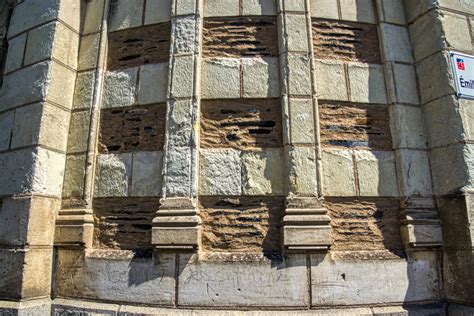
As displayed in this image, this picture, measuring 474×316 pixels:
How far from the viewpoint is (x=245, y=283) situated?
3799mm

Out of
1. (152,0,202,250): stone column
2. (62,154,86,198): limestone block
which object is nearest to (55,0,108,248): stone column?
(62,154,86,198): limestone block

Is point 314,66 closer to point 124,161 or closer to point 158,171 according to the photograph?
point 158,171

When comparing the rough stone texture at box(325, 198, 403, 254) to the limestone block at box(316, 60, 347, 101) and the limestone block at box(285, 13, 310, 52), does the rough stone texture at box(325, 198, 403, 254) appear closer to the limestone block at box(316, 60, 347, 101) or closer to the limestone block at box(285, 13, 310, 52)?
the limestone block at box(316, 60, 347, 101)

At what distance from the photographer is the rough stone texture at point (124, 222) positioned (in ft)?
13.7

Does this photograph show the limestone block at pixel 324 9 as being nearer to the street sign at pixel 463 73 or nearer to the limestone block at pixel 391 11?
the limestone block at pixel 391 11

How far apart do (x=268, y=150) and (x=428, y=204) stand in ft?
6.70

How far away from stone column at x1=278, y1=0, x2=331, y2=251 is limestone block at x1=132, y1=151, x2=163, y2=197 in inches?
62.0

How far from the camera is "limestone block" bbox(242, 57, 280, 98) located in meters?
4.36

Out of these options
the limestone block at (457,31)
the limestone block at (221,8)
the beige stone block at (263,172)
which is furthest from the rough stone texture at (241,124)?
the limestone block at (457,31)

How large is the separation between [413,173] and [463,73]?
1.40 meters

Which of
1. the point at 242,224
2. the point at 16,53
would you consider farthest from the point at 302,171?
the point at 16,53

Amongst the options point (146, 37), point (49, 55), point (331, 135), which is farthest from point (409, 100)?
point (49, 55)

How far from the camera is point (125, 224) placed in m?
4.26

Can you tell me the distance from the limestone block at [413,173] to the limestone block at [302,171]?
1.12 metres
